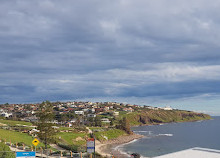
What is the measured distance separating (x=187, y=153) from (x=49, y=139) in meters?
25.8

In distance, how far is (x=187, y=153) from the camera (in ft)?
82.4

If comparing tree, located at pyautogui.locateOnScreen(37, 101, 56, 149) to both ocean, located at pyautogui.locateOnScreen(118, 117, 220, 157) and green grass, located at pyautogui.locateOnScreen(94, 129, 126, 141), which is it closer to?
ocean, located at pyautogui.locateOnScreen(118, 117, 220, 157)

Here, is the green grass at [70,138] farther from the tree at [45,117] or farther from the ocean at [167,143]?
the tree at [45,117]

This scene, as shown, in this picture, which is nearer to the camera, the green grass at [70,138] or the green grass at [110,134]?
the green grass at [70,138]

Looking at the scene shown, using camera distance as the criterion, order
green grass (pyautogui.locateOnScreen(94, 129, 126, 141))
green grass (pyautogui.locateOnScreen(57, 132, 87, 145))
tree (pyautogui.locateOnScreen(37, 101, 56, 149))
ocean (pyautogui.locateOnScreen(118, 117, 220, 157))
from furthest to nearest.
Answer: green grass (pyautogui.locateOnScreen(94, 129, 126, 141))
green grass (pyautogui.locateOnScreen(57, 132, 87, 145))
ocean (pyautogui.locateOnScreen(118, 117, 220, 157))
tree (pyautogui.locateOnScreen(37, 101, 56, 149))

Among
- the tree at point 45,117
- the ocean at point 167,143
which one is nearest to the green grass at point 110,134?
the ocean at point 167,143

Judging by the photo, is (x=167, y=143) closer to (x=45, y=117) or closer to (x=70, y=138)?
(x=70, y=138)

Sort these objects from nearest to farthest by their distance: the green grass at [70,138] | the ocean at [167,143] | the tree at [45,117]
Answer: the tree at [45,117], the ocean at [167,143], the green grass at [70,138]

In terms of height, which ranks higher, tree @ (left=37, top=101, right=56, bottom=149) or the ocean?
tree @ (left=37, top=101, right=56, bottom=149)

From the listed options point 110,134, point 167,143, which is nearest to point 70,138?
point 110,134

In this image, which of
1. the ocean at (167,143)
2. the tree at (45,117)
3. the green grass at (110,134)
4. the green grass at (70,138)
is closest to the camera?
the tree at (45,117)

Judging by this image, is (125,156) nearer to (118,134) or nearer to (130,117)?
(118,134)

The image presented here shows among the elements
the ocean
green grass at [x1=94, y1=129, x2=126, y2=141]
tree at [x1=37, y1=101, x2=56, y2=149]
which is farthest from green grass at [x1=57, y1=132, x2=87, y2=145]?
tree at [x1=37, y1=101, x2=56, y2=149]

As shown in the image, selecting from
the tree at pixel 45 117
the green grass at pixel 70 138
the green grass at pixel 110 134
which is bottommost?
the green grass at pixel 110 134
